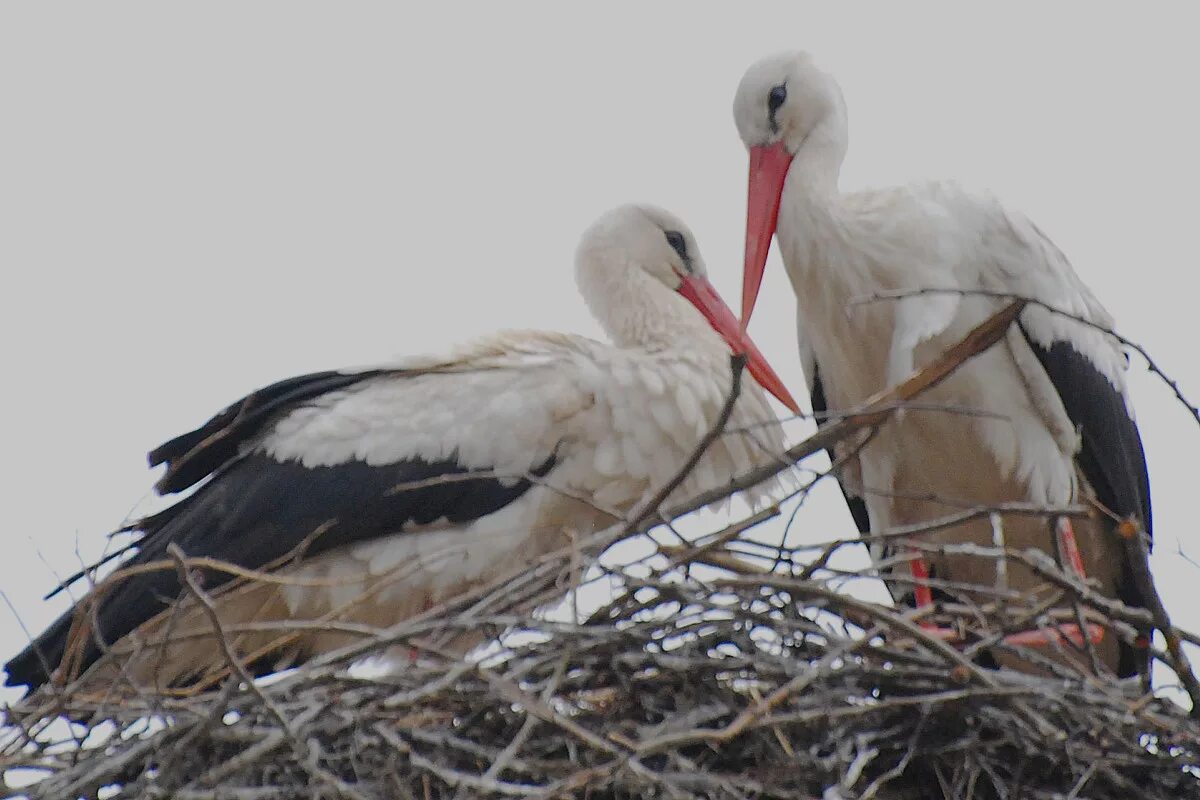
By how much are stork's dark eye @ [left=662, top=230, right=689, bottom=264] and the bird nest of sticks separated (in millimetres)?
2159

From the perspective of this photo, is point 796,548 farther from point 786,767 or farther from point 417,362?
point 417,362

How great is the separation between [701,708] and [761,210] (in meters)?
1.52

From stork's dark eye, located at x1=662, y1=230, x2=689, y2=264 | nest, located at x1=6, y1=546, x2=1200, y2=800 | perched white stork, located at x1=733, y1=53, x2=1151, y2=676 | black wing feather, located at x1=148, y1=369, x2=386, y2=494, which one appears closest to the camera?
nest, located at x1=6, y1=546, x2=1200, y2=800

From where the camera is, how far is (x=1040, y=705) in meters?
3.11

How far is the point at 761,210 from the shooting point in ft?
14.3

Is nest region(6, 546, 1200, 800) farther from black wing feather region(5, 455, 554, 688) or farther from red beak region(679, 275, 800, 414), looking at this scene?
red beak region(679, 275, 800, 414)

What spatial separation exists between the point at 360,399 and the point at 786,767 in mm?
1885

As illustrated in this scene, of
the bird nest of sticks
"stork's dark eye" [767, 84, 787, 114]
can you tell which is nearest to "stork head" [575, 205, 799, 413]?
"stork's dark eye" [767, 84, 787, 114]

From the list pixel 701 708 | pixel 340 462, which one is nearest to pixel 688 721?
pixel 701 708

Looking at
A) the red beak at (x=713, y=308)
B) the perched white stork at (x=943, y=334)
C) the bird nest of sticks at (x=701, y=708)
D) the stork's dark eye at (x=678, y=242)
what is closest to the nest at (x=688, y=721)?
the bird nest of sticks at (x=701, y=708)

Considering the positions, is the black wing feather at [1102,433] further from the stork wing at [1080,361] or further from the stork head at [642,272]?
the stork head at [642,272]

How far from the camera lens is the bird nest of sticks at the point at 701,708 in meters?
3.02

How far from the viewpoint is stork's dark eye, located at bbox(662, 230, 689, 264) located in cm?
532

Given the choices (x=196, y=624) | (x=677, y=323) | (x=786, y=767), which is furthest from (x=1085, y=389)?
(x=196, y=624)
